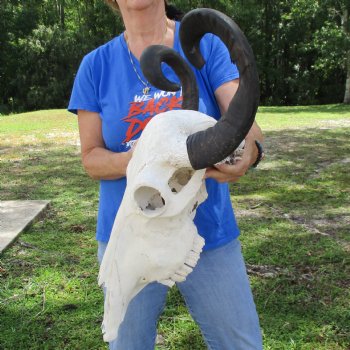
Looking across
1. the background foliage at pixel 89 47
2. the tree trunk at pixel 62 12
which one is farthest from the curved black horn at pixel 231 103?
the tree trunk at pixel 62 12

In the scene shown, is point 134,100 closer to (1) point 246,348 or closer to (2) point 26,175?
(1) point 246,348

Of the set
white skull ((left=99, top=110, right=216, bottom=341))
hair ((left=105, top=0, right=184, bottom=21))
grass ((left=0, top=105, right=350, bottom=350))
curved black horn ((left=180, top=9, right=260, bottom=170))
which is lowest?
grass ((left=0, top=105, right=350, bottom=350))

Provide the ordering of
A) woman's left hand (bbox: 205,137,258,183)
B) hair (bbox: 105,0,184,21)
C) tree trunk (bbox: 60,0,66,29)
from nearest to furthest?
woman's left hand (bbox: 205,137,258,183) → hair (bbox: 105,0,184,21) → tree trunk (bbox: 60,0,66,29)

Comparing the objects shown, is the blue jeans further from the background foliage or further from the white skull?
the background foliage

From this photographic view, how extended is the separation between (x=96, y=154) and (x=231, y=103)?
2.53 ft

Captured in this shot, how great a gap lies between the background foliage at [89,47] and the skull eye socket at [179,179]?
24431mm

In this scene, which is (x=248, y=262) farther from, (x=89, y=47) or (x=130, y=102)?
(x=89, y=47)

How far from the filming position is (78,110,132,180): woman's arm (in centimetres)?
169

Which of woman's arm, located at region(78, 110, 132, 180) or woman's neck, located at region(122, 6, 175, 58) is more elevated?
woman's neck, located at region(122, 6, 175, 58)

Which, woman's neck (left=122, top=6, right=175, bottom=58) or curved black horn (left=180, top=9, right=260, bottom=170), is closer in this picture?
curved black horn (left=180, top=9, right=260, bottom=170)

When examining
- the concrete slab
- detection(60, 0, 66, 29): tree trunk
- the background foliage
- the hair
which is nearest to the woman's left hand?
the hair

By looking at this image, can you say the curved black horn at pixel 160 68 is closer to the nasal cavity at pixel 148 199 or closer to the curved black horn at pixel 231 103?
the curved black horn at pixel 231 103

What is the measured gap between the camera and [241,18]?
90.9 feet

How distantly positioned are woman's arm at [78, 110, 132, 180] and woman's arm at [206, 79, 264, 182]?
38 cm
